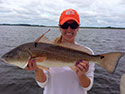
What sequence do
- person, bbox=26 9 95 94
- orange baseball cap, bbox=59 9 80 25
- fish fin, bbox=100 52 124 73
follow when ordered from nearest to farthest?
fish fin, bbox=100 52 124 73, person, bbox=26 9 95 94, orange baseball cap, bbox=59 9 80 25

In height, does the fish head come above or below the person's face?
below

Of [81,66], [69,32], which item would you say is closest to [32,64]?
[81,66]

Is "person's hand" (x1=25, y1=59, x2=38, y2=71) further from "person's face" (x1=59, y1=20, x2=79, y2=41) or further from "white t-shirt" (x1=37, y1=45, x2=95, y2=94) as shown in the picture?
"person's face" (x1=59, y1=20, x2=79, y2=41)

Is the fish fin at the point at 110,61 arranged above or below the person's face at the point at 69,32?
below

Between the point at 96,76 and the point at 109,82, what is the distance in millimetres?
1158

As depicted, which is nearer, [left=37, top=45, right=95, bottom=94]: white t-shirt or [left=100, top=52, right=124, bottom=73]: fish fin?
[left=100, top=52, right=124, bottom=73]: fish fin

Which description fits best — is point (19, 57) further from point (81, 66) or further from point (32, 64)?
point (81, 66)

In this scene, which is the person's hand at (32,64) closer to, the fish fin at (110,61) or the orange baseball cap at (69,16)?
the orange baseball cap at (69,16)

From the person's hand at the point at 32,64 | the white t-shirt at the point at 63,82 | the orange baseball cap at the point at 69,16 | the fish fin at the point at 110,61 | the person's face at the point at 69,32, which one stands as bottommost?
the white t-shirt at the point at 63,82

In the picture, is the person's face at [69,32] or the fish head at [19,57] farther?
the person's face at [69,32]

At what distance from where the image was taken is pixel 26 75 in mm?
9594

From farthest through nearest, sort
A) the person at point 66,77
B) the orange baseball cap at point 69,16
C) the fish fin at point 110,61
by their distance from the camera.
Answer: the orange baseball cap at point 69,16, the person at point 66,77, the fish fin at point 110,61

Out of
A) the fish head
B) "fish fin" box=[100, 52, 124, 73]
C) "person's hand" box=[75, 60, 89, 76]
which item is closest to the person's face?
"person's hand" box=[75, 60, 89, 76]

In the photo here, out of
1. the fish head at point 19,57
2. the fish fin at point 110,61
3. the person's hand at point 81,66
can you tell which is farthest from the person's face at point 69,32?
the fish head at point 19,57
